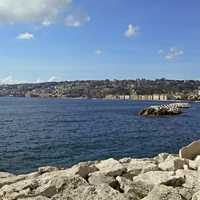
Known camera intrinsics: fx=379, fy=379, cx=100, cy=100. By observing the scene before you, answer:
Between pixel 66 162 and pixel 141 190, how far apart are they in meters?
13.1

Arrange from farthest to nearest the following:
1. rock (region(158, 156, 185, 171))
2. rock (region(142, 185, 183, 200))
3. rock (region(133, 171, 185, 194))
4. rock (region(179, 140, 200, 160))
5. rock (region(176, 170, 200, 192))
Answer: rock (region(179, 140, 200, 160)) < rock (region(158, 156, 185, 171)) < rock (region(133, 171, 185, 194)) < rock (region(176, 170, 200, 192)) < rock (region(142, 185, 183, 200))

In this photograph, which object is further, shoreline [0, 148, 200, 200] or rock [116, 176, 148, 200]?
rock [116, 176, 148, 200]

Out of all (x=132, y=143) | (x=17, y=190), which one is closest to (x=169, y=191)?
(x=17, y=190)

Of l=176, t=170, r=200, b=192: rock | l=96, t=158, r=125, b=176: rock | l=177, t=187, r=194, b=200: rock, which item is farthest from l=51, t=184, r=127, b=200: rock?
l=96, t=158, r=125, b=176: rock

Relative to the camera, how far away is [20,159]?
22.3 m

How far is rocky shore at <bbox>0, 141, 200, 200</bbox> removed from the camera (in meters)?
7.94

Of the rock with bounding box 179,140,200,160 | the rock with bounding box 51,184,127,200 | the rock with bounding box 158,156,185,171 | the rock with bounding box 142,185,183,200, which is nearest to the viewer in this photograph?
the rock with bounding box 142,185,183,200

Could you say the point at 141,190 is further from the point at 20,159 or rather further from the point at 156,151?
the point at 156,151

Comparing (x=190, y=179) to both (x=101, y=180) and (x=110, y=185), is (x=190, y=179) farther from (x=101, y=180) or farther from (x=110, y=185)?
(x=101, y=180)

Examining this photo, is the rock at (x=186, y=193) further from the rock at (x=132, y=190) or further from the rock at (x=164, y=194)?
the rock at (x=132, y=190)

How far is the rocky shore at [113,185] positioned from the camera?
7.94 meters

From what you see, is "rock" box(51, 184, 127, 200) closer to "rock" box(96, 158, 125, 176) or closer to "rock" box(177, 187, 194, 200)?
"rock" box(177, 187, 194, 200)

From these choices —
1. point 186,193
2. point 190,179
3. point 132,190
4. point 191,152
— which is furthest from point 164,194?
point 191,152

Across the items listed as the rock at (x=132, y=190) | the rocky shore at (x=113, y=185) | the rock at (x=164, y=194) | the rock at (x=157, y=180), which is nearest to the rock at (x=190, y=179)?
the rocky shore at (x=113, y=185)
